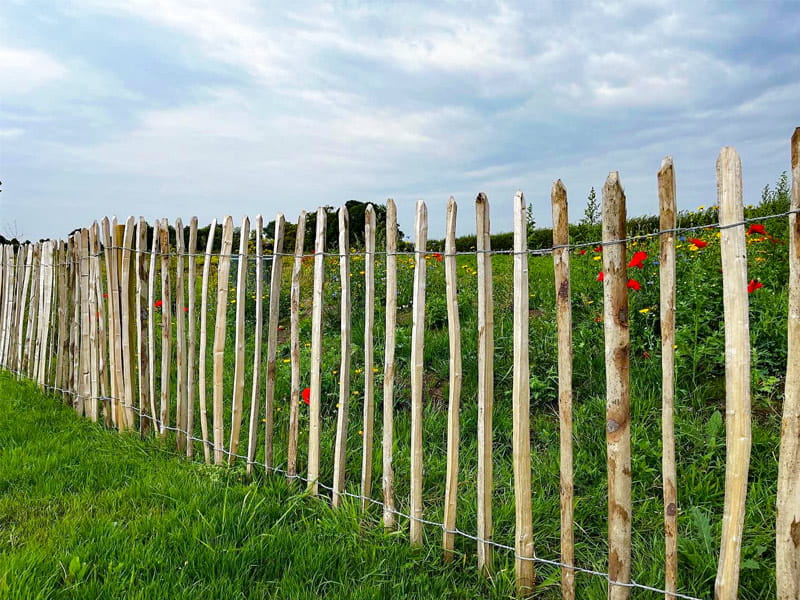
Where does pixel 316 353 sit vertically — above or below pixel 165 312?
below

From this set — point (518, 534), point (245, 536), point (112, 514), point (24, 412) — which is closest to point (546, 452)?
point (518, 534)

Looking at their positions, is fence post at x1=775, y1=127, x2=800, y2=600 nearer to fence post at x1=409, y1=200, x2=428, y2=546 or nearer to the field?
the field

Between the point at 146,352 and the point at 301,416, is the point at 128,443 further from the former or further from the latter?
the point at 301,416

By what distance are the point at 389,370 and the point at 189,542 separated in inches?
50.3

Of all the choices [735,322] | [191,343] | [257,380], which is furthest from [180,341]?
[735,322]

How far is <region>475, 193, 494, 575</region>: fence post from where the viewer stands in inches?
104

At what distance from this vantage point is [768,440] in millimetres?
3334

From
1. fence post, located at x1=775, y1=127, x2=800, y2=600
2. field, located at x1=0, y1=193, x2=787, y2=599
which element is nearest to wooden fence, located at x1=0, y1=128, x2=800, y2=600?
fence post, located at x1=775, y1=127, x2=800, y2=600

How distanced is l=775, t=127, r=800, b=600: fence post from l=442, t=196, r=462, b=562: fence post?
1275mm

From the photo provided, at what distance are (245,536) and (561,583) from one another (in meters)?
1.52

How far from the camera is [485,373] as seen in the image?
265 centimetres

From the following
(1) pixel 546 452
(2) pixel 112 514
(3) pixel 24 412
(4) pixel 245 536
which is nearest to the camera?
(4) pixel 245 536

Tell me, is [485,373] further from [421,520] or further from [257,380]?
[257,380]

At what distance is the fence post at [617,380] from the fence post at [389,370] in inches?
42.0
